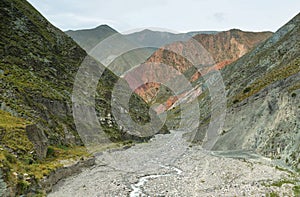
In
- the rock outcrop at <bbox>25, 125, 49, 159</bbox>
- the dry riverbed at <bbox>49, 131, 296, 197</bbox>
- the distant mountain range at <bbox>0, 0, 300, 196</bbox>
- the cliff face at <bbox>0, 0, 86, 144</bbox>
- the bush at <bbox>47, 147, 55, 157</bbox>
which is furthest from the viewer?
the cliff face at <bbox>0, 0, 86, 144</bbox>

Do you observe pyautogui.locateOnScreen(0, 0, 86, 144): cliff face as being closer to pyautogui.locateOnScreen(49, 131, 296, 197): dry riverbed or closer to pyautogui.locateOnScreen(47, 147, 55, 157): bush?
pyautogui.locateOnScreen(47, 147, 55, 157): bush

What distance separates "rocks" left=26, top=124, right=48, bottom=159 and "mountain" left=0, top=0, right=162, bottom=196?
0.02m

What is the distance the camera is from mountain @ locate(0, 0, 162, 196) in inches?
947

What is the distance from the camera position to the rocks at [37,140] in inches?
1138

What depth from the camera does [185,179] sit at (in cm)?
2662

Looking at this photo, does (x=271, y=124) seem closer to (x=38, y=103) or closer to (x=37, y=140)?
(x=37, y=140)

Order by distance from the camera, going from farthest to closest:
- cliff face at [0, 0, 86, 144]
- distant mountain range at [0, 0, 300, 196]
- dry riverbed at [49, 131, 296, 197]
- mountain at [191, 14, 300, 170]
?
cliff face at [0, 0, 86, 144] → mountain at [191, 14, 300, 170] → distant mountain range at [0, 0, 300, 196] → dry riverbed at [49, 131, 296, 197]

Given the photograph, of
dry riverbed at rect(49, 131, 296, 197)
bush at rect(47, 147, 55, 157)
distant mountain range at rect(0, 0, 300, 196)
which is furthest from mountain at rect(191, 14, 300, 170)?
bush at rect(47, 147, 55, 157)

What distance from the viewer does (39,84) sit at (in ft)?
162

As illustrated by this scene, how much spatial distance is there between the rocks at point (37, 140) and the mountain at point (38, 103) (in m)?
0.02

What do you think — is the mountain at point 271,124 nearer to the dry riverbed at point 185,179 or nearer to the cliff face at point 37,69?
the dry riverbed at point 185,179

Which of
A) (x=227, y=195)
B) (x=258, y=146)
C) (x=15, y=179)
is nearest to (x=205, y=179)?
(x=227, y=195)

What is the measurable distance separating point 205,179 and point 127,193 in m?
6.90

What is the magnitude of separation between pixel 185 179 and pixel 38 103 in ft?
88.2
